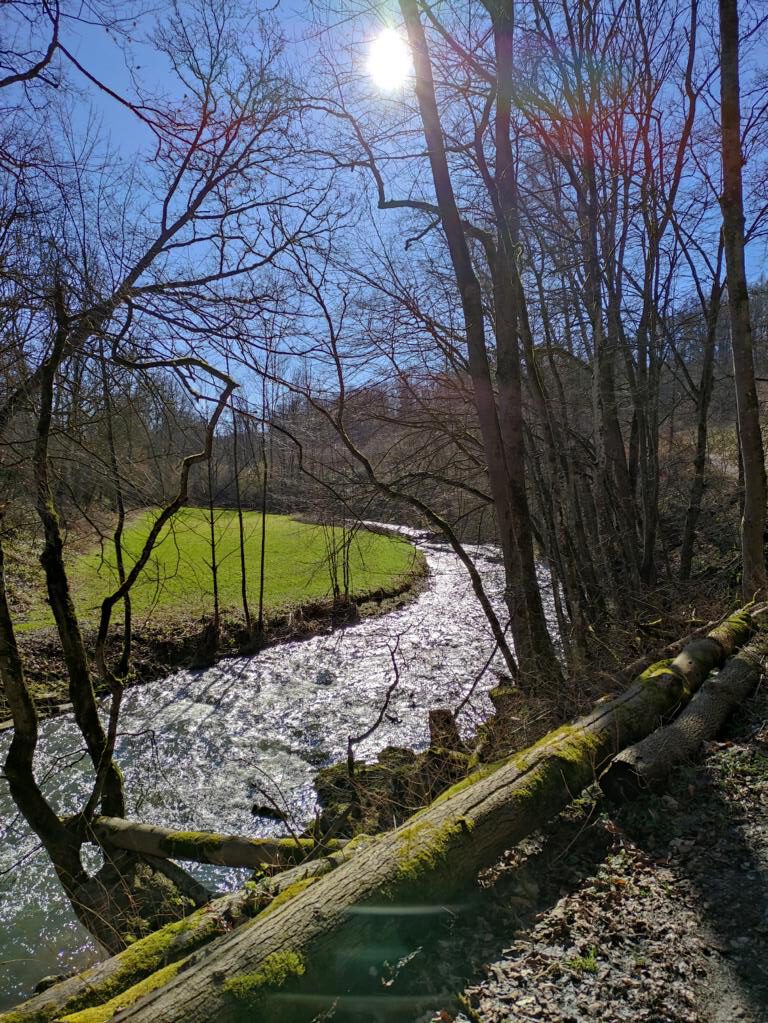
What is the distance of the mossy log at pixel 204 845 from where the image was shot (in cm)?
450

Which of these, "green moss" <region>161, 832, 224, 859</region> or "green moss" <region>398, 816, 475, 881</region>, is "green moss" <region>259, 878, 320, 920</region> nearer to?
"green moss" <region>398, 816, 475, 881</region>

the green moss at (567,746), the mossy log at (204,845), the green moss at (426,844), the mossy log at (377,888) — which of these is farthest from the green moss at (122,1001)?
the green moss at (567,746)

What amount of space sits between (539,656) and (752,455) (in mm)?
3340

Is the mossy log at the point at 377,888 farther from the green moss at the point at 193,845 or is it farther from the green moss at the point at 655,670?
the green moss at the point at 193,845

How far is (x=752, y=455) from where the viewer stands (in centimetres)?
703

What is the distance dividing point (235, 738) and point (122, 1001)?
7.61 metres

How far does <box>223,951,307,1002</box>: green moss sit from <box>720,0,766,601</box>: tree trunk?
6.70 metres

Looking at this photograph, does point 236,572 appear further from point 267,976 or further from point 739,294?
point 267,976

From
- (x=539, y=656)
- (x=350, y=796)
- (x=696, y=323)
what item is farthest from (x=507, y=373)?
(x=696, y=323)

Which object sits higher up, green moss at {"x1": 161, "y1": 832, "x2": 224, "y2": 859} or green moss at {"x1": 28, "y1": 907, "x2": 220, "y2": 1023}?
green moss at {"x1": 28, "y1": 907, "x2": 220, "y2": 1023}

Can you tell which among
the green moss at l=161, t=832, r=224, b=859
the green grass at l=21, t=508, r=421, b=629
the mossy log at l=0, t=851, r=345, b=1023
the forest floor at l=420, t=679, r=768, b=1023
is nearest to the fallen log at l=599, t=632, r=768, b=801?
the forest floor at l=420, t=679, r=768, b=1023

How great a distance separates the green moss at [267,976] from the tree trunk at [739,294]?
670 centimetres

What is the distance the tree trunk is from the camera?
21.8 feet

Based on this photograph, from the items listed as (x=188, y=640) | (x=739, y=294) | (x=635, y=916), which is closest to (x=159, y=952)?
(x=635, y=916)
